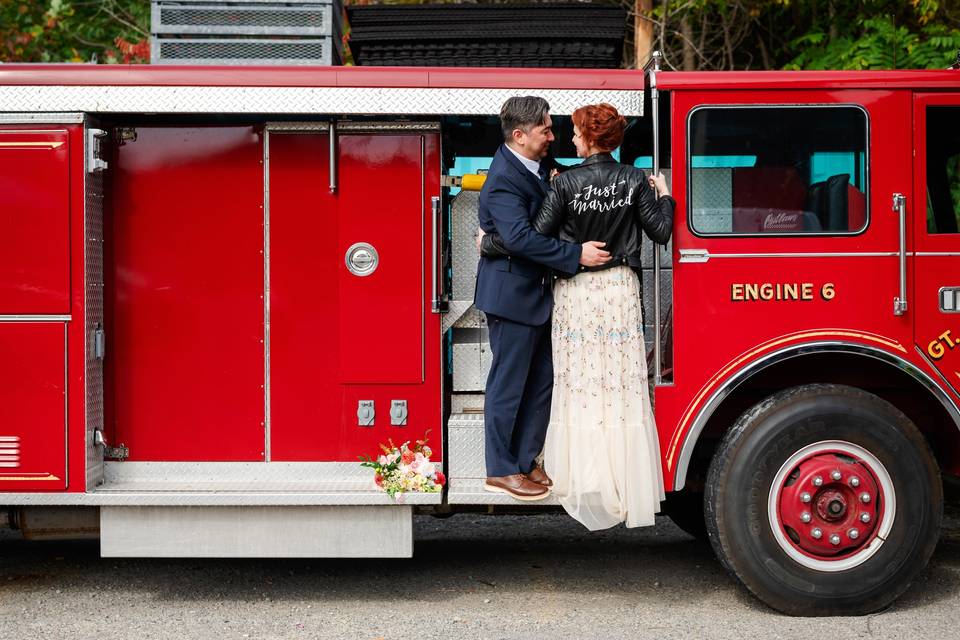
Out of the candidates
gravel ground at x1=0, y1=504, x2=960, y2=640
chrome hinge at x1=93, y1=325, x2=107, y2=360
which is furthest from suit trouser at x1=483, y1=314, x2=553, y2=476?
chrome hinge at x1=93, y1=325, x2=107, y2=360

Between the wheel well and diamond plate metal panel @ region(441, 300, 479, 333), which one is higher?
diamond plate metal panel @ region(441, 300, 479, 333)

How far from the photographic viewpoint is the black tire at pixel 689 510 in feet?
19.0

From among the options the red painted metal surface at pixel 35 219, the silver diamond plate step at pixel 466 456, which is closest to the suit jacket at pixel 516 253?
the silver diamond plate step at pixel 466 456

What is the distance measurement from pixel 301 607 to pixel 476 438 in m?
1.12

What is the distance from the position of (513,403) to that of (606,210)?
0.94 metres

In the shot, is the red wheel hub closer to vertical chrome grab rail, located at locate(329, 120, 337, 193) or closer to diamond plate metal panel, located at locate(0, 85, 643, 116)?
diamond plate metal panel, located at locate(0, 85, 643, 116)

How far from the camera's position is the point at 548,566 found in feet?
19.0

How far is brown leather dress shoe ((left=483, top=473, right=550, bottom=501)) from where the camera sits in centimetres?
Result: 477

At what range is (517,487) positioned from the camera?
188 inches

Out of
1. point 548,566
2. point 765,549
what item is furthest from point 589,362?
point 548,566

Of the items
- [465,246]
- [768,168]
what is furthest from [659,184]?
[465,246]

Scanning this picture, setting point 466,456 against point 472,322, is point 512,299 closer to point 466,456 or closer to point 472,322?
point 472,322

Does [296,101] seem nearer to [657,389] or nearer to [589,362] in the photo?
[589,362]

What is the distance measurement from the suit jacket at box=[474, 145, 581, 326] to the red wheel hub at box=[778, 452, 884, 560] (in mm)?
1323
